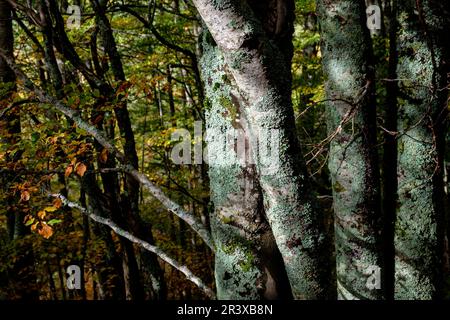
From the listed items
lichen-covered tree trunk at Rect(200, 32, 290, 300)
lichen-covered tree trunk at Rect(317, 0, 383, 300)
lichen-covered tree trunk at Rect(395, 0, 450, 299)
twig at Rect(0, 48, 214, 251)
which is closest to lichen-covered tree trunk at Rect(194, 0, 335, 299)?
lichen-covered tree trunk at Rect(200, 32, 290, 300)

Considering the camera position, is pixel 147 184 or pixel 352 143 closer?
pixel 147 184

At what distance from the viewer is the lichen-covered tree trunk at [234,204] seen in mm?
1716

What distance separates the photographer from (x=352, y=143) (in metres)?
2.70

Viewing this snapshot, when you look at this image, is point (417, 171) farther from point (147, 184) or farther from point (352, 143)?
point (147, 184)

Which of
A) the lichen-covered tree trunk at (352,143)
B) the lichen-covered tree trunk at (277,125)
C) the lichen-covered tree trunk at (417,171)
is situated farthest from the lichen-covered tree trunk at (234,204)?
the lichen-covered tree trunk at (417,171)

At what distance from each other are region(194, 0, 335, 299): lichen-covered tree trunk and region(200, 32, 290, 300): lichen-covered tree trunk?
0.27 feet

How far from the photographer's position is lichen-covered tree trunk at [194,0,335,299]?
1415mm

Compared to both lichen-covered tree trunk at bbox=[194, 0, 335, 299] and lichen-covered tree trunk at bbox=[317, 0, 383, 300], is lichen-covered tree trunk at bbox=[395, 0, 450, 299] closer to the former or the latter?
lichen-covered tree trunk at bbox=[317, 0, 383, 300]

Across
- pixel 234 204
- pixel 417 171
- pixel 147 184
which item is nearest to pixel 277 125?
pixel 234 204

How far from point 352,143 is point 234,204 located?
1382mm

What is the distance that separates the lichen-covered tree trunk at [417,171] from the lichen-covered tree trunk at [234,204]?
1.65 m
